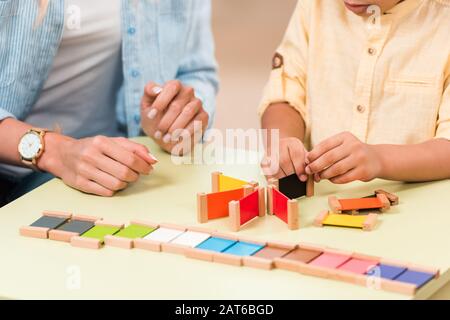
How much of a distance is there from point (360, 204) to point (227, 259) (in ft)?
0.84

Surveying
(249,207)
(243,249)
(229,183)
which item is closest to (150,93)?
(229,183)

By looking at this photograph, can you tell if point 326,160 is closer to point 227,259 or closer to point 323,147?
point 323,147

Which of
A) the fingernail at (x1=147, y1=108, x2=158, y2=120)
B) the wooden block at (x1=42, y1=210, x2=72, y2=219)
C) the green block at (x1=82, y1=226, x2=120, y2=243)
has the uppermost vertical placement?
the fingernail at (x1=147, y1=108, x2=158, y2=120)

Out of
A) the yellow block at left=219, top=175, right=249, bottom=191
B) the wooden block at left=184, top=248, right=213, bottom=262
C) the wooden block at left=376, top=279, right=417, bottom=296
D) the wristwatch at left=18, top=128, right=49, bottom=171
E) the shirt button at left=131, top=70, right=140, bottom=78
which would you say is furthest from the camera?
the shirt button at left=131, top=70, right=140, bottom=78

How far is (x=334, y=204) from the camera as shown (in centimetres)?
116

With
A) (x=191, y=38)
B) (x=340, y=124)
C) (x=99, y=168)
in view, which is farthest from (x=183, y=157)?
(x=191, y=38)

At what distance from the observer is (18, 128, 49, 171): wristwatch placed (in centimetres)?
137

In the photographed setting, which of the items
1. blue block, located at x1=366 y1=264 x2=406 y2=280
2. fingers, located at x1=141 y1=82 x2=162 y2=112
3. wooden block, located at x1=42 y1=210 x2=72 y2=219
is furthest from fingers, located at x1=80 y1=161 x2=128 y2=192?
blue block, located at x1=366 y1=264 x2=406 y2=280

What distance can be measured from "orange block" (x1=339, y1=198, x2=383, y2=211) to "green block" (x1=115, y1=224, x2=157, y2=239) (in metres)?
0.28

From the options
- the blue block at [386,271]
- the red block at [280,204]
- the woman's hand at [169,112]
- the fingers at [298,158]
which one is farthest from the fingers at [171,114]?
the blue block at [386,271]

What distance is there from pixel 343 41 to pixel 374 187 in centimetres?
36

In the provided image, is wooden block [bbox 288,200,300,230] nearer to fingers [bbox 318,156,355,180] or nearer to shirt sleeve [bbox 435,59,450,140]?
fingers [bbox 318,156,355,180]

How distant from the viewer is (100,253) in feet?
3.44

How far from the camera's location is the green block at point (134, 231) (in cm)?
108
